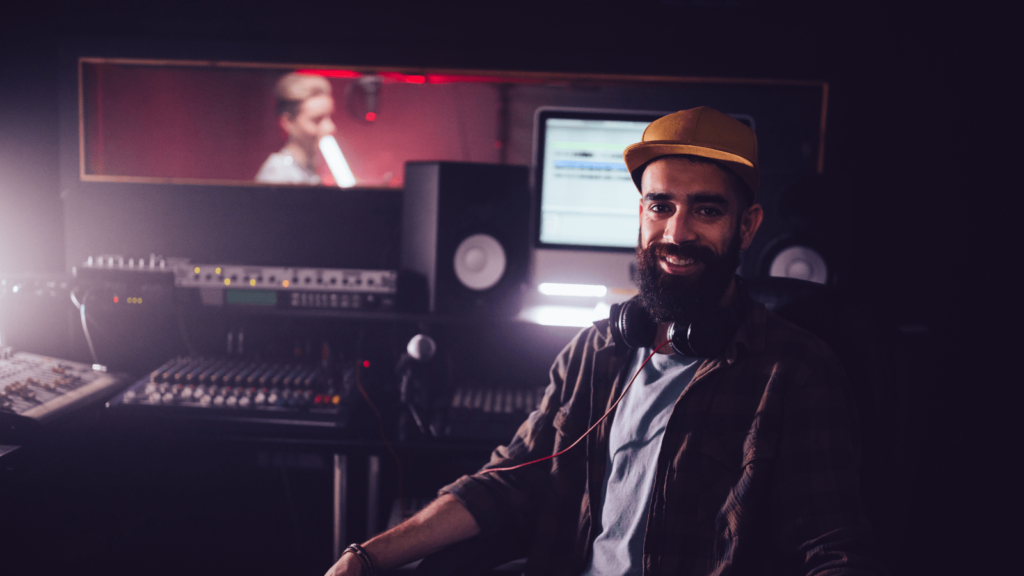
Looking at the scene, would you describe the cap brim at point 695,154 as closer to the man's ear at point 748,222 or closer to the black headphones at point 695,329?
the man's ear at point 748,222

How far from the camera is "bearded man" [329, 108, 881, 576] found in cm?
89

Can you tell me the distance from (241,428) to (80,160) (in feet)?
3.48

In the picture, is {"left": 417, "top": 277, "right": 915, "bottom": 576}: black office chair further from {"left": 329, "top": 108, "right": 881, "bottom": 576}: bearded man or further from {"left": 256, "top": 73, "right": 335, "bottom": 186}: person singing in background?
{"left": 256, "top": 73, "right": 335, "bottom": 186}: person singing in background

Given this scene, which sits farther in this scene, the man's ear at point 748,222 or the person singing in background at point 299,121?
the person singing in background at point 299,121

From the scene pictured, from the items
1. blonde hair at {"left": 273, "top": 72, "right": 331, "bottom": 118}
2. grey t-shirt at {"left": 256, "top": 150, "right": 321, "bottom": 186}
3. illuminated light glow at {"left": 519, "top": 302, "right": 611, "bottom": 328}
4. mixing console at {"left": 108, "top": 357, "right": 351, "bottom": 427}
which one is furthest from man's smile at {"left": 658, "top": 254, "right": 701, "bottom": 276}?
blonde hair at {"left": 273, "top": 72, "right": 331, "bottom": 118}

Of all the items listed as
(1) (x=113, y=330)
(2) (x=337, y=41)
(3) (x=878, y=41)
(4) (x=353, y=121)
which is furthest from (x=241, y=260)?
(4) (x=353, y=121)

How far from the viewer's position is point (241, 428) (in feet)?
4.26

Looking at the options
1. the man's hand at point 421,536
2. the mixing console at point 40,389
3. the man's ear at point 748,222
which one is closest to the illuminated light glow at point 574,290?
the man's ear at point 748,222

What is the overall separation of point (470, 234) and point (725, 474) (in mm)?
823

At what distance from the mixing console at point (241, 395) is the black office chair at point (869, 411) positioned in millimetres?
479

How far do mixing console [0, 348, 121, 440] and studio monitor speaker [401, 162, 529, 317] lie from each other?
767mm

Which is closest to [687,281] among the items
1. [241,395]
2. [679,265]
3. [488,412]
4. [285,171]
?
[679,265]

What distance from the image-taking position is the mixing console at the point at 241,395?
1323mm

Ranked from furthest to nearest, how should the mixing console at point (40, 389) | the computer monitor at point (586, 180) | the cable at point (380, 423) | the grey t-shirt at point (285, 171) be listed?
the grey t-shirt at point (285, 171)
the computer monitor at point (586, 180)
the cable at point (380, 423)
the mixing console at point (40, 389)
